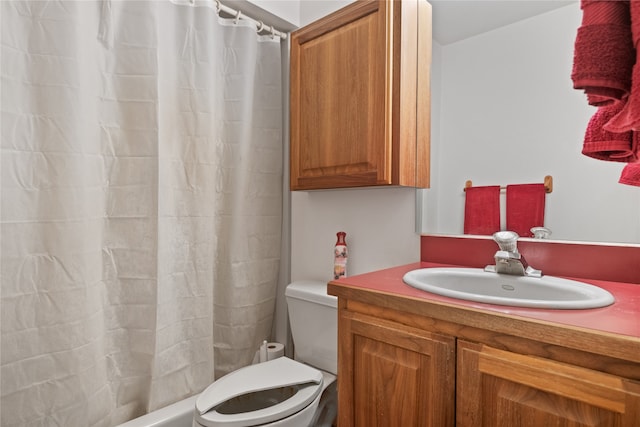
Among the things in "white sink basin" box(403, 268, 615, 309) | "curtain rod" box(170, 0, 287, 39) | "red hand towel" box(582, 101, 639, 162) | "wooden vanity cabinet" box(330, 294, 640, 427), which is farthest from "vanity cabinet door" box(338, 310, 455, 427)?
"curtain rod" box(170, 0, 287, 39)

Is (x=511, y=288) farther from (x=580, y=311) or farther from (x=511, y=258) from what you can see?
(x=580, y=311)

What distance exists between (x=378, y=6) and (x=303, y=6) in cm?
68

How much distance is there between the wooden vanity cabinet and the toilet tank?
402 millimetres

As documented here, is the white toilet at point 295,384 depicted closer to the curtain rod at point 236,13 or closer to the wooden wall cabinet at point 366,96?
the wooden wall cabinet at point 366,96

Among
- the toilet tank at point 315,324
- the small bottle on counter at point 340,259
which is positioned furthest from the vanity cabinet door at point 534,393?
the small bottle on counter at point 340,259

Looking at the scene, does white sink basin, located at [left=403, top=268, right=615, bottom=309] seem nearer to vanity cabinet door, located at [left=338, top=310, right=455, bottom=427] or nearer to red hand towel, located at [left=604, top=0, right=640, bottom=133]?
vanity cabinet door, located at [left=338, top=310, right=455, bottom=427]

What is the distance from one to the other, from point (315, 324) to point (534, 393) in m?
0.91

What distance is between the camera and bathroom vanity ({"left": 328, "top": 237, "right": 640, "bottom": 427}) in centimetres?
67

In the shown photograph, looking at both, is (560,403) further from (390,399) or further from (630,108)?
(630,108)

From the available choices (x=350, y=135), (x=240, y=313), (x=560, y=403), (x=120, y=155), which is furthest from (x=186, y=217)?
(x=560, y=403)

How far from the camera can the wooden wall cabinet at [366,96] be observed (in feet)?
4.31

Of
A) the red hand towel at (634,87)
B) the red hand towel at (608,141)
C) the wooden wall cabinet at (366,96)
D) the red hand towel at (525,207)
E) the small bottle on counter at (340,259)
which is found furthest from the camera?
the small bottle on counter at (340,259)

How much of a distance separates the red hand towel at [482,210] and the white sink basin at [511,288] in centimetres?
17

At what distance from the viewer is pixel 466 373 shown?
823 mm
